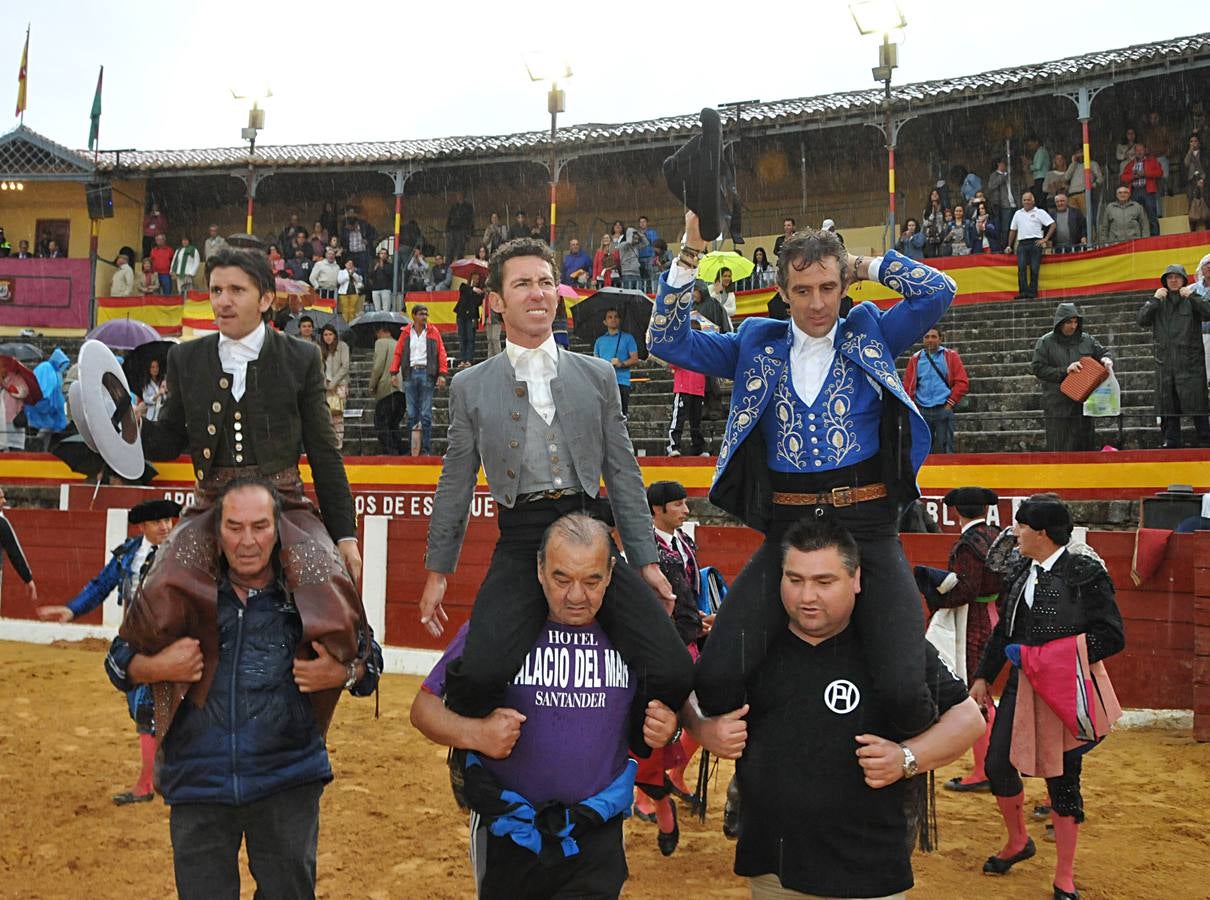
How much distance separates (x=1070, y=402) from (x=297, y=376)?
707 cm

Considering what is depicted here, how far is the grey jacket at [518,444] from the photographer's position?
2.97 meters

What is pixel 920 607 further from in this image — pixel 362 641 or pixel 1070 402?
pixel 1070 402

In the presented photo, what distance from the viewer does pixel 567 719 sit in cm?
261

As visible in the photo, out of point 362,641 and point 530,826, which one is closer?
point 530,826

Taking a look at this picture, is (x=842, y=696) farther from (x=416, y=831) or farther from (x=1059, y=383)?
(x=1059, y=383)

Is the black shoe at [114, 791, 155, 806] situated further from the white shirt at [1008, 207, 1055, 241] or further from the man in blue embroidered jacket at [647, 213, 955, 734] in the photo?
the white shirt at [1008, 207, 1055, 241]

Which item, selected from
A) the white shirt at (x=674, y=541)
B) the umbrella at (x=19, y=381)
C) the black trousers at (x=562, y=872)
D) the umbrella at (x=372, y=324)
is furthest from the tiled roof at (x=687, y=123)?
the black trousers at (x=562, y=872)

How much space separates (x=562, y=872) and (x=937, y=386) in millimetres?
7399

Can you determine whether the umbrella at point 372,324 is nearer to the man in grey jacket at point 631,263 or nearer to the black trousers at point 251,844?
A: the man in grey jacket at point 631,263

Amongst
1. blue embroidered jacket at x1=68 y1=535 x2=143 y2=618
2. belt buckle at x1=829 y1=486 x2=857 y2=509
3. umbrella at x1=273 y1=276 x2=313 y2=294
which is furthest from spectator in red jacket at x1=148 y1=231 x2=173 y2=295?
belt buckle at x1=829 y1=486 x2=857 y2=509

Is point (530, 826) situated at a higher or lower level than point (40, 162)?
lower

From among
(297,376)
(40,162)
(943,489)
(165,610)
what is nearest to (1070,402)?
(943,489)

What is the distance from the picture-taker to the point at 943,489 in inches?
336

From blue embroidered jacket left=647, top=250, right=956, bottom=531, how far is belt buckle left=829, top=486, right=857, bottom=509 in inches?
4.4
